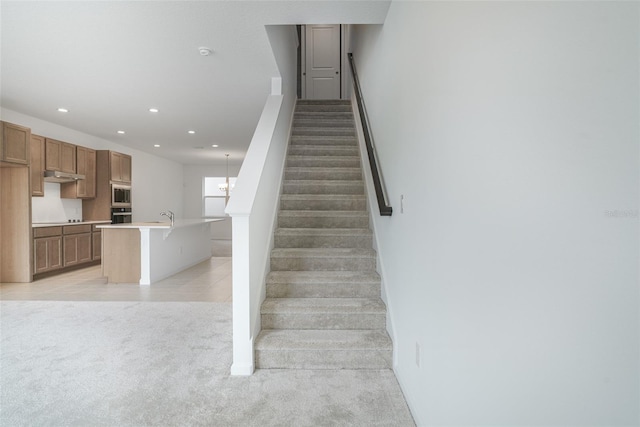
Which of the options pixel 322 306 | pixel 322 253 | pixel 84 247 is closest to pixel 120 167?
pixel 84 247

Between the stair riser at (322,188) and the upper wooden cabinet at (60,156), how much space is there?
4.66m

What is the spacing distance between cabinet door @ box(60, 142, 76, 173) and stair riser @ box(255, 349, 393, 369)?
5.94m

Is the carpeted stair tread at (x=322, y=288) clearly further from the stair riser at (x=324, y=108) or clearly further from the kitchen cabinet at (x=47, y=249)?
the kitchen cabinet at (x=47, y=249)

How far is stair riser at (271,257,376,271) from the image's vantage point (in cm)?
293

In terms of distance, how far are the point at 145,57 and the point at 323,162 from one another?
92.1 inches

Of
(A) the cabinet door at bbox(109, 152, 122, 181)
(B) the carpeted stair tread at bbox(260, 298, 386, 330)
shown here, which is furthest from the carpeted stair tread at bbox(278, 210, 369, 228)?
(A) the cabinet door at bbox(109, 152, 122, 181)

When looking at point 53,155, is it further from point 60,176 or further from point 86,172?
point 86,172

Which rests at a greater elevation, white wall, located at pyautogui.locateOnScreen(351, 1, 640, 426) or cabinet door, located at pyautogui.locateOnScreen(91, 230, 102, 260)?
white wall, located at pyautogui.locateOnScreen(351, 1, 640, 426)

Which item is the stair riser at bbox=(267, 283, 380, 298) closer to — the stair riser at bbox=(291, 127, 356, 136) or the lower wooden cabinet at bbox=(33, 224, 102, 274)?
the stair riser at bbox=(291, 127, 356, 136)

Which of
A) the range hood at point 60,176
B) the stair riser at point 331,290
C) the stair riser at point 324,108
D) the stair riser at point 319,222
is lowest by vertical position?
the stair riser at point 331,290

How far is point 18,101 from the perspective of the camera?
4.63m

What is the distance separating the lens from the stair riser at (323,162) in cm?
421

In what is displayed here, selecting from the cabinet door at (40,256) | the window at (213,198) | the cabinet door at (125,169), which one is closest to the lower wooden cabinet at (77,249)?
the cabinet door at (40,256)

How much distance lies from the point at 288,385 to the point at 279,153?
8.11ft
